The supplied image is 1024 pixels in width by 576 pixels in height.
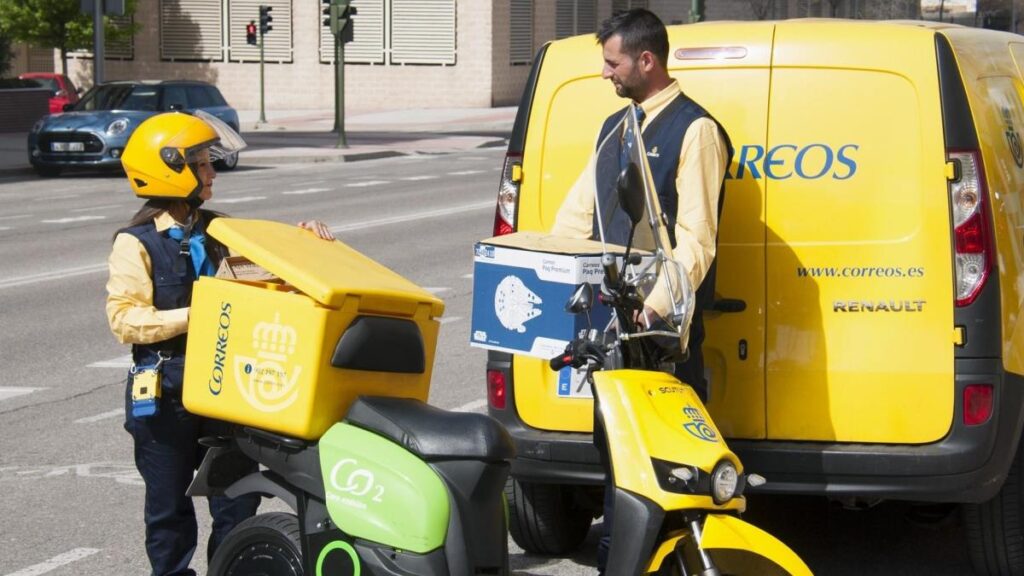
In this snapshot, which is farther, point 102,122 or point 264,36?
A: point 264,36

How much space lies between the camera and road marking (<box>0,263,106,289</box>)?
1362 centimetres

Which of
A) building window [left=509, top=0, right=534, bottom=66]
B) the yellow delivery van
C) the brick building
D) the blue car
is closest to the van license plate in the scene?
the blue car

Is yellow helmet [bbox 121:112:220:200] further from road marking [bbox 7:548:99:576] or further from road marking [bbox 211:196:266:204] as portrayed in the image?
road marking [bbox 211:196:266:204]

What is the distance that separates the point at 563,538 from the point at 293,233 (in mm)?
1916

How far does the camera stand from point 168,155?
461cm

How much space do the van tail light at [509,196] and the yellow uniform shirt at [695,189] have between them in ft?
2.22

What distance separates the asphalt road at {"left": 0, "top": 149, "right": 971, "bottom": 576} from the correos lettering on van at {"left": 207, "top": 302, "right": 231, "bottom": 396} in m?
1.78

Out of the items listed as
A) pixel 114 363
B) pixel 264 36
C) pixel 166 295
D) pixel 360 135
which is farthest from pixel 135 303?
pixel 264 36

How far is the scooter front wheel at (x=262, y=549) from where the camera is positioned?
4.21 m

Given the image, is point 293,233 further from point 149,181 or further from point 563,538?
point 563,538

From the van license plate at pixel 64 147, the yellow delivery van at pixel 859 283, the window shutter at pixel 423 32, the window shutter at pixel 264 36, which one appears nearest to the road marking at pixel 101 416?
the yellow delivery van at pixel 859 283

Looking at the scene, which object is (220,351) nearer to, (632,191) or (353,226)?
(632,191)

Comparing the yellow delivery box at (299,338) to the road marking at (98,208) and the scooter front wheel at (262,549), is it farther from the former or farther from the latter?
the road marking at (98,208)

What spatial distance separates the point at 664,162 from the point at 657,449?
3.91 ft
